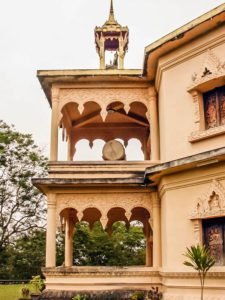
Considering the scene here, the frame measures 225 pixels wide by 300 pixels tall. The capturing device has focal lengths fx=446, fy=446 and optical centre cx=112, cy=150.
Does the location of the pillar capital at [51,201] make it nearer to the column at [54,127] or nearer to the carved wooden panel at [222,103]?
the column at [54,127]

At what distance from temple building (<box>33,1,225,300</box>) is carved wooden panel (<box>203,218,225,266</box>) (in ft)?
0.08

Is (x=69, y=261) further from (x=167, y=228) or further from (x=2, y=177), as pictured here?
(x=2, y=177)

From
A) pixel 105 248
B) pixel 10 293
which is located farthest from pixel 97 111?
pixel 105 248

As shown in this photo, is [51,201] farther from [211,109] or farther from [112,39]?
[112,39]

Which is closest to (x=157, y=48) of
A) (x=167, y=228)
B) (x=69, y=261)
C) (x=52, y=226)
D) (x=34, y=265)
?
(x=167, y=228)

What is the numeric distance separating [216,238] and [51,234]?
4926 millimetres

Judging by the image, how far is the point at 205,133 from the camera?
35.8ft

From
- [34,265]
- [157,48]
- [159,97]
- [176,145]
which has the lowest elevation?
[34,265]

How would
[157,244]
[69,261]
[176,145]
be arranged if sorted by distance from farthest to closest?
[69,261] → [157,244] → [176,145]

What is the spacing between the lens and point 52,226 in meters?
13.1

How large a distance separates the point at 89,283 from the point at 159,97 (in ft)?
19.0

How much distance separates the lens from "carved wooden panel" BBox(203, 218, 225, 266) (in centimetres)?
1036

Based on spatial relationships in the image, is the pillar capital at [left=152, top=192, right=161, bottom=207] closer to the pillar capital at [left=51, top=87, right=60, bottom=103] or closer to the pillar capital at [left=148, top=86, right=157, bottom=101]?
the pillar capital at [left=148, top=86, right=157, bottom=101]

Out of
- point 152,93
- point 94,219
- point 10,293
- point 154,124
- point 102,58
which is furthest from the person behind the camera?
point 10,293
